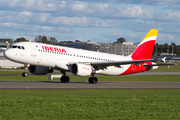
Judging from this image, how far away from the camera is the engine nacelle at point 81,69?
35.5 m

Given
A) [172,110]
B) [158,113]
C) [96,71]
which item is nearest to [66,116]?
[158,113]

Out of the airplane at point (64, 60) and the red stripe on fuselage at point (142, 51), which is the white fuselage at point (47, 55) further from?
the red stripe on fuselage at point (142, 51)

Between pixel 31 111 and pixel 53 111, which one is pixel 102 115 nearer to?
pixel 53 111

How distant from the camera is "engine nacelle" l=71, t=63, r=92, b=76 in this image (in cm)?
3553

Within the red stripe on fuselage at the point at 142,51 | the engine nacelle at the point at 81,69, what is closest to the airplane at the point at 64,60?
the engine nacelle at the point at 81,69

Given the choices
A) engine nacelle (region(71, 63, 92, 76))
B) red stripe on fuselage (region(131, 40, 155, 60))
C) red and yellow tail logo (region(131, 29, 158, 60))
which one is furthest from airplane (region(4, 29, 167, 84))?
red and yellow tail logo (region(131, 29, 158, 60))

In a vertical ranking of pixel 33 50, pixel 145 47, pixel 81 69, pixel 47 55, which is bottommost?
pixel 81 69

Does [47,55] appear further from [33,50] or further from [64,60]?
[64,60]

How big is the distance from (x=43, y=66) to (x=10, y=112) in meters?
22.4

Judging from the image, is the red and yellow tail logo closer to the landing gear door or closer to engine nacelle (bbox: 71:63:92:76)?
engine nacelle (bbox: 71:63:92:76)

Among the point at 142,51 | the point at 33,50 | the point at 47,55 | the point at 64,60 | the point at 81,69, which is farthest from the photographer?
the point at 142,51

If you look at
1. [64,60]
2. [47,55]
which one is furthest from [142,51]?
[47,55]

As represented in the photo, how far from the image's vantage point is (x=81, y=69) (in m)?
35.7

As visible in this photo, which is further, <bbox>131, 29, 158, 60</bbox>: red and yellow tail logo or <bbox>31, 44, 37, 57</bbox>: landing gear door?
<bbox>131, 29, 158, 60</bbox>: red and yellow tail logo
